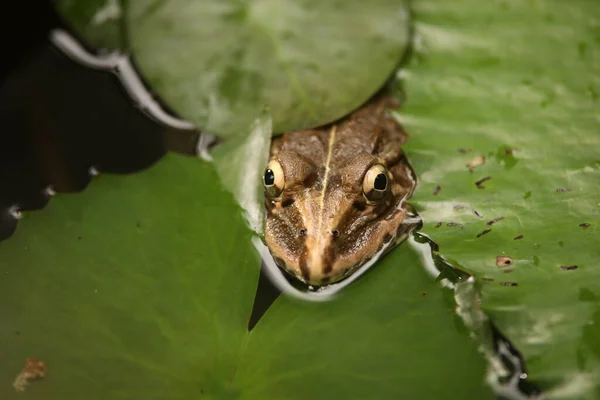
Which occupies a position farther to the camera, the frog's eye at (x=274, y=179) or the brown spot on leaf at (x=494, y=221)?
the frog's eye at (x=274, y=179)

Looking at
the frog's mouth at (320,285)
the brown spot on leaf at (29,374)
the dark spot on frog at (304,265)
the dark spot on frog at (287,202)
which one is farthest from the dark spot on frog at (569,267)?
the brown spot on leaf at (29,374)

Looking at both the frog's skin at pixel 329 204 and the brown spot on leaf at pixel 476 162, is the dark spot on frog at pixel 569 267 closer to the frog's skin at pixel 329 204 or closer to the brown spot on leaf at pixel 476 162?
the brown spot on leaf at pixel 476 162

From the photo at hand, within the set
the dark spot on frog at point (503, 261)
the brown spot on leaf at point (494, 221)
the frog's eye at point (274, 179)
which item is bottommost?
the dark spot on frog at point (503, 261)

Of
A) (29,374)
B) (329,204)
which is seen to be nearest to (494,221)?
(329,204)

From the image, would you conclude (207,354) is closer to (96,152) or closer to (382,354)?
(382,354)

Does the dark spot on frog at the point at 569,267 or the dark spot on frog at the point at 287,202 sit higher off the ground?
the dark spot on frog at the point at 287,202

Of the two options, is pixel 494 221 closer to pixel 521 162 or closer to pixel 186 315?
pixel 521 162
